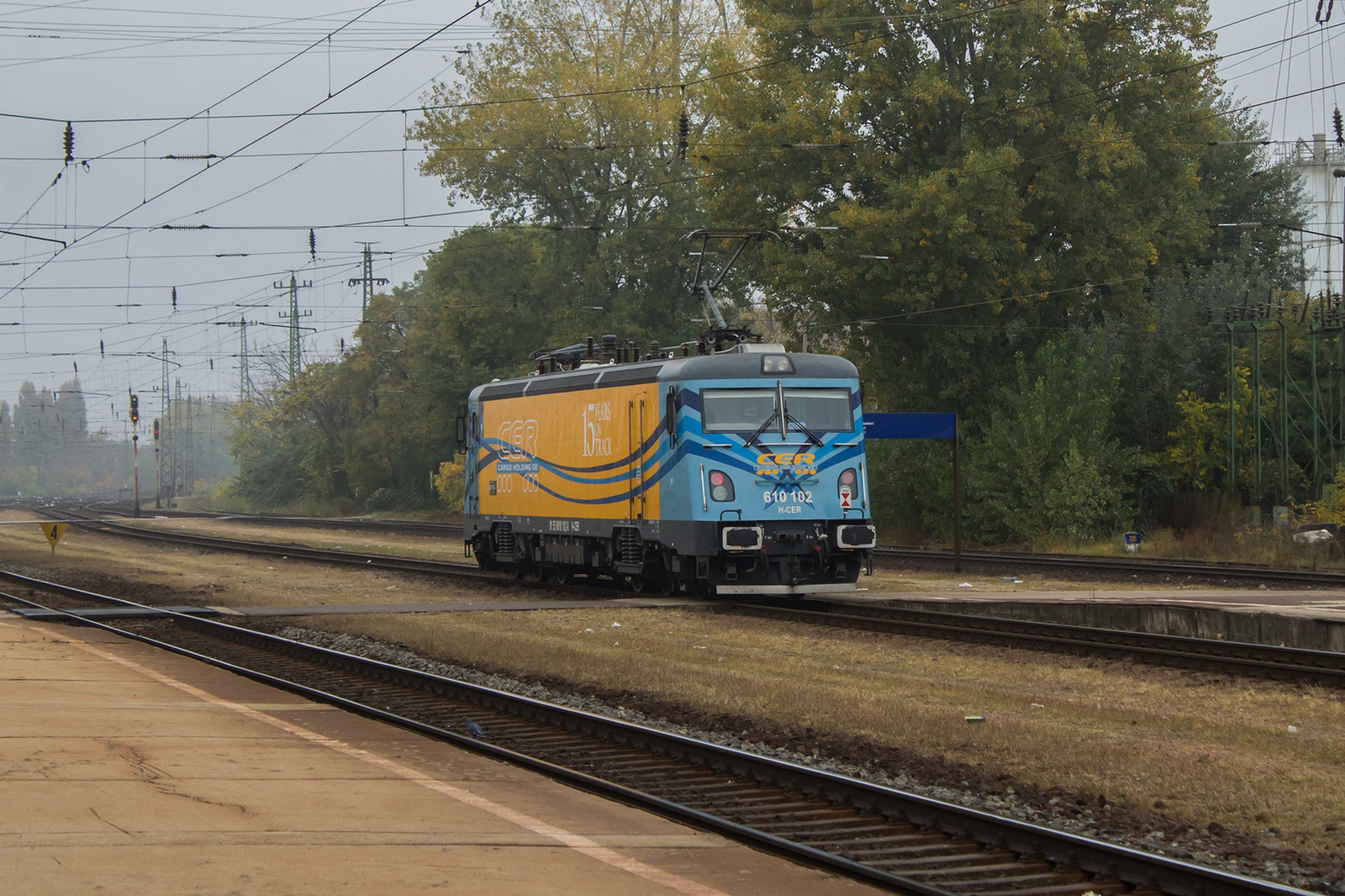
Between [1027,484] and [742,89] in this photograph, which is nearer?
[1027,484]

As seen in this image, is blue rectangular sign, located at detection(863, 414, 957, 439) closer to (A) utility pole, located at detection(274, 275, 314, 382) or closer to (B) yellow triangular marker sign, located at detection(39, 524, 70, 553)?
(B) yellow triangular marker sign, located at detection(39, 524, 70, 553)

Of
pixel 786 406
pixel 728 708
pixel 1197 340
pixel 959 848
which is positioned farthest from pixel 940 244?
pixel 959 848

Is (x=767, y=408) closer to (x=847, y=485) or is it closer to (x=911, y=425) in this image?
(x=847, y=485)

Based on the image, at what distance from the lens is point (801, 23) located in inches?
1545

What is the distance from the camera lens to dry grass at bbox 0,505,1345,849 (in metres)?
9.23

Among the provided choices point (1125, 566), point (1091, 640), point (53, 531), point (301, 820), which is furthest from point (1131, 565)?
point (53, 531)

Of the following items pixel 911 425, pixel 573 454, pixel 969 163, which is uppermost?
pixel 969 163

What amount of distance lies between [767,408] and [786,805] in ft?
41.9

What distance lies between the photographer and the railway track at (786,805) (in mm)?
7000

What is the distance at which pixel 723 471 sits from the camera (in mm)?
20734

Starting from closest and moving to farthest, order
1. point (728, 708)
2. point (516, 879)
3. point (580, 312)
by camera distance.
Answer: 1. point (516, 879)
2. point (728, 708)
3. point (580, 312)

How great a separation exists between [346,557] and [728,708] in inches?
902

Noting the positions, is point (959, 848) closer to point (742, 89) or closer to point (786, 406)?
point (786, 406)

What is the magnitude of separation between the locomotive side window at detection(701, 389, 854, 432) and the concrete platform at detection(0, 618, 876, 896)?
1018 centimetres
